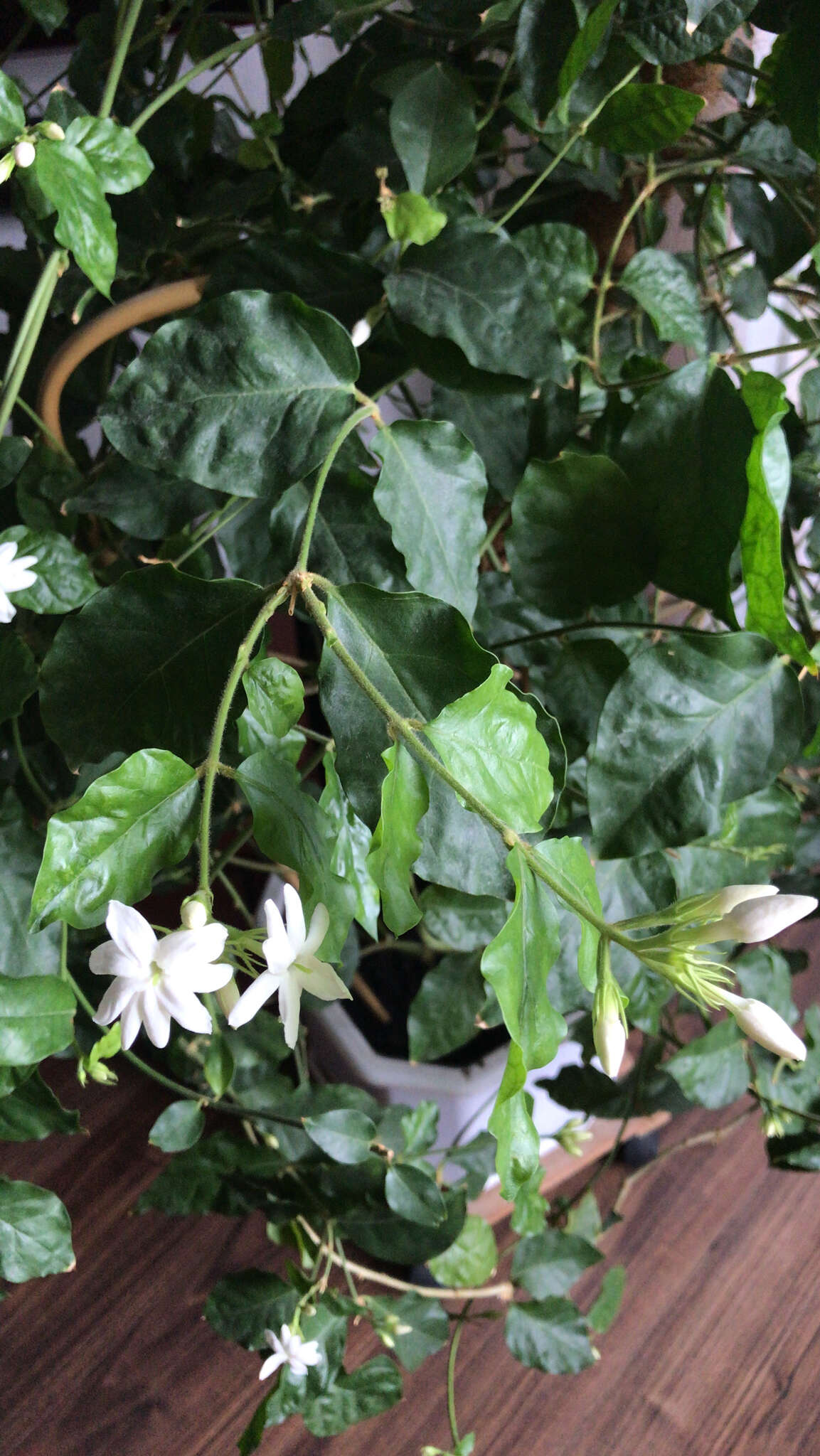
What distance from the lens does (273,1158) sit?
1.96 ft

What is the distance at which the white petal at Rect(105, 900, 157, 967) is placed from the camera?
26 cm

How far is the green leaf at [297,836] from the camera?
31 cm

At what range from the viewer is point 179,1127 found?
1.79 feet

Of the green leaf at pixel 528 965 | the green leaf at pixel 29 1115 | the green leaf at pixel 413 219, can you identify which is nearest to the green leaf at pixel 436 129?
the green leaf at pixel 413 219

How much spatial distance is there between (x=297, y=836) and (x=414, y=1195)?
0.32 metres

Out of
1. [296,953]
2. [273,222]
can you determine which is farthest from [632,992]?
[273,222]

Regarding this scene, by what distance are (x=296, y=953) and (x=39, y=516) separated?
322 mm

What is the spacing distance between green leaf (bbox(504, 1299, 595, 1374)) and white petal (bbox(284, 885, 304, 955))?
1.40ft

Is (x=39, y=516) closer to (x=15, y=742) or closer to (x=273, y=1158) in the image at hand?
(x=15, y=742)

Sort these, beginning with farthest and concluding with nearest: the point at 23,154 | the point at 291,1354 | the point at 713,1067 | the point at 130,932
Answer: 1. the point at 713,1067
2. the point at 291,1354
3. the point at 23,154
4. the point at 130,932

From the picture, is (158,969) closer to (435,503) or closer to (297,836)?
(297,836)

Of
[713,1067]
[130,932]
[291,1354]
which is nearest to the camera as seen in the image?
[130,932]

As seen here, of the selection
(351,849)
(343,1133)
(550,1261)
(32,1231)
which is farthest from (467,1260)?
(351,849)

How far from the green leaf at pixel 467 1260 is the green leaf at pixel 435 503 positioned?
404 mm
